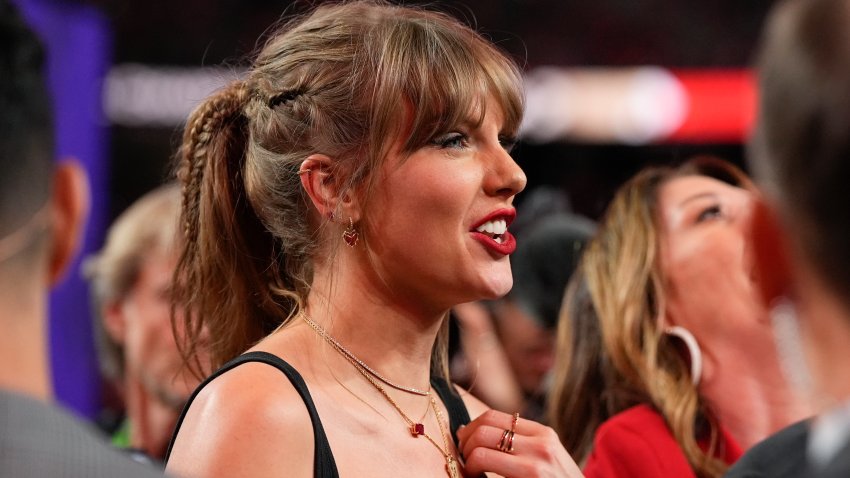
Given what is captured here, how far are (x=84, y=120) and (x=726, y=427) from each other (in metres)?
3.83

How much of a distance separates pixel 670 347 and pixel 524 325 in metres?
1.69

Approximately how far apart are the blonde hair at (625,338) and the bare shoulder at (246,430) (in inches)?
40.3

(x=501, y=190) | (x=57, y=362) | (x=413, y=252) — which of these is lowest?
(x=57, y=362)

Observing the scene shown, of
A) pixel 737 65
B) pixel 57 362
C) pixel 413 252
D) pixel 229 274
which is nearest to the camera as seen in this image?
pixel 413 252

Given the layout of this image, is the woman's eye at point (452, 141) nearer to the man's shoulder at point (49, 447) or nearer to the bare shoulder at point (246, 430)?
the bare shoulder at point (246, 430)

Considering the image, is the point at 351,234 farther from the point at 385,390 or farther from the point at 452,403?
the point at 452,403

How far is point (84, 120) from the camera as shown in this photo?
17.4 feet

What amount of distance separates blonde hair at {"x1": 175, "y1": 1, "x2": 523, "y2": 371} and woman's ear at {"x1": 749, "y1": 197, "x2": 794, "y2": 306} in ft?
2.82

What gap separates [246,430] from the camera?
1.60m

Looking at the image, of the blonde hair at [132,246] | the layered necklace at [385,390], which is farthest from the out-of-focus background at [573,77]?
the layered necklace at [385,390]

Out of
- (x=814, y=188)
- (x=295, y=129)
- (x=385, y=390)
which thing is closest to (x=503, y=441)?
(x=385, y=390)

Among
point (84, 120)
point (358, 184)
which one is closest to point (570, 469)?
point (358, 184)

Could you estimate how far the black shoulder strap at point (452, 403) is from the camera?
2068 mm

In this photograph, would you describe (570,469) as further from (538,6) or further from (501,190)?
(538,6)
